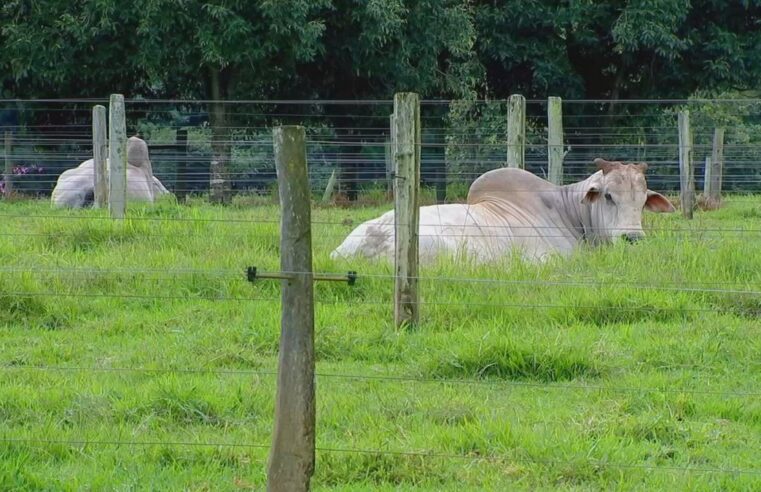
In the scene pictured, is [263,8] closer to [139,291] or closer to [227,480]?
[139,291]

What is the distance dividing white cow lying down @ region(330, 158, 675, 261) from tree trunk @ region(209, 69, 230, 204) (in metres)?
8.86

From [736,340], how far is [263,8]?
14796 mm

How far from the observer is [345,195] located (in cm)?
2323

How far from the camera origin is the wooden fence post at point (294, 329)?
5.08 meters

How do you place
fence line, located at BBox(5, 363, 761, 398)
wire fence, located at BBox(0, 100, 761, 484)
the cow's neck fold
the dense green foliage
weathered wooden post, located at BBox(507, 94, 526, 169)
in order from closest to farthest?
fence line, located at BBox(5, 363, 761, 398)
wire fence, located at BBox(0, 100, 761, 484)
the cow's neck fold
weathered wooden post, located at BBox(507, 94, 526, 169)
the dense green foliage

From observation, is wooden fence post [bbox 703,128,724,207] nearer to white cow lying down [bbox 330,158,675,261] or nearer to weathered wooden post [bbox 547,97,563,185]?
weathered wooden post [bbox 547,97,563,185]

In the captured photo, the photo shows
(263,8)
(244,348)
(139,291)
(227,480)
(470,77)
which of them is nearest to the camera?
(227,480)

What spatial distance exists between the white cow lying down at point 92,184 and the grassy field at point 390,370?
286 inches

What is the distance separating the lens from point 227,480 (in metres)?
5.73

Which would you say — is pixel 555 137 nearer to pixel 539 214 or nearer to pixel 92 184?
pixel 539 214

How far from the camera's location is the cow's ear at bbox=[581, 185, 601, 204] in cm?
1241

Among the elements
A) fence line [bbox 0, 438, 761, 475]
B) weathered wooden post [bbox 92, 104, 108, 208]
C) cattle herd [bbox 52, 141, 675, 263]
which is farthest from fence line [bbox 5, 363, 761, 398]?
weathered wooden post [bbox 92, 104, 108, 208]

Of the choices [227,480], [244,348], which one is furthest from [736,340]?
[227,480]

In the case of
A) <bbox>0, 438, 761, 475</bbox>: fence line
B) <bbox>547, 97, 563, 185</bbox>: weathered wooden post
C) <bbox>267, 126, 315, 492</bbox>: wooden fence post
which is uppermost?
<bbox>547, 97, 563, 185</bbox>: weathered wooden post
